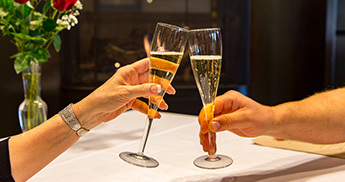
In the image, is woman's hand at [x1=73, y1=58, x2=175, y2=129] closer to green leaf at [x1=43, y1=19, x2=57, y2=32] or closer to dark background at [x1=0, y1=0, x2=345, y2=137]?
green leaf at [x1=43, y1=19, x2=57, y2=32]

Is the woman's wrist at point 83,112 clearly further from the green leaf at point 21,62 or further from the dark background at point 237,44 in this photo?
the dark background at point 237,44

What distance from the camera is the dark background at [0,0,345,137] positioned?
3453 millimetres

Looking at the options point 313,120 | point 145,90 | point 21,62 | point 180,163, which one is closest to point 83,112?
point 145,90

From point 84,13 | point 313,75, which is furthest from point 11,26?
point 313,75

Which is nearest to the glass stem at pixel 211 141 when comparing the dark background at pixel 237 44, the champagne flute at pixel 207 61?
the champagne flute at pixel 207 61

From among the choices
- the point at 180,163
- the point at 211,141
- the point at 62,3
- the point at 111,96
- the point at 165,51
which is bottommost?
the point at 180,163

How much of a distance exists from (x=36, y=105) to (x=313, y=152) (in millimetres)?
983

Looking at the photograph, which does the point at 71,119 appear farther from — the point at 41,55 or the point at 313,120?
the point at 313,120

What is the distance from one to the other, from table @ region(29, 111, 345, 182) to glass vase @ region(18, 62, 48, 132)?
196mm

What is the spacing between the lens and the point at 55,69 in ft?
9.14

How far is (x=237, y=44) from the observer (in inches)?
154

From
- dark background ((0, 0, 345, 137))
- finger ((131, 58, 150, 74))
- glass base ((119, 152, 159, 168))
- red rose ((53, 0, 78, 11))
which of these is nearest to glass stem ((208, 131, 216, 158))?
glass base ((119, 152, 159, 168))

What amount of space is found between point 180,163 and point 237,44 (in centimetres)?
Answer: 300

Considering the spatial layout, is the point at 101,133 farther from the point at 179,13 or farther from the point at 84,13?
the point at 179,13
